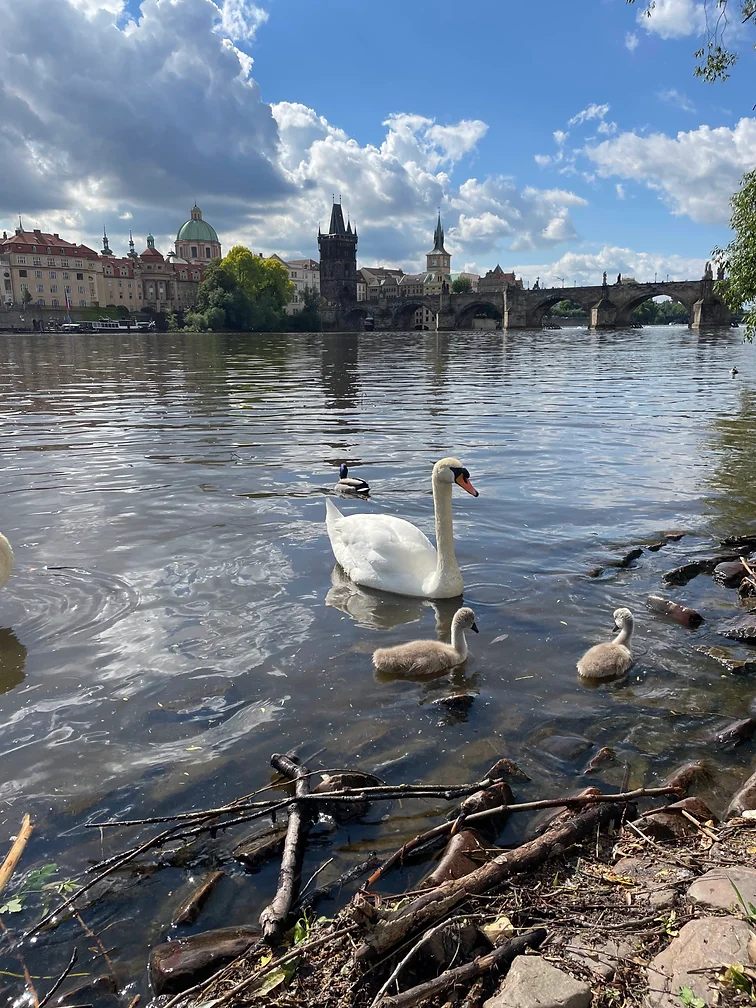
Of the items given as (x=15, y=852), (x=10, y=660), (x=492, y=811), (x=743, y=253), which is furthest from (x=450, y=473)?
(x=743, y=253)

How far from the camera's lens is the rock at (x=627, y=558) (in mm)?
7293

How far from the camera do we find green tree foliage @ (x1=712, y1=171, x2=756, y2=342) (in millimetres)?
12141

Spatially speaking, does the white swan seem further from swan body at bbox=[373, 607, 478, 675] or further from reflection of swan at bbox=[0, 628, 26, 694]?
reflection of swan at bbox=[0, 628, 26, 694]

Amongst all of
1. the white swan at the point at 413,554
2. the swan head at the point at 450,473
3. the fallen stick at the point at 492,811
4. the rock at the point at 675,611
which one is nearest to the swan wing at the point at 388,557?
the white swan at the point at 413,554

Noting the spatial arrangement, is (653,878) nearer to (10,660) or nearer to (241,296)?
(10,660)

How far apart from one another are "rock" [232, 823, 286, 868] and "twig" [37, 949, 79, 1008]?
2.44ft

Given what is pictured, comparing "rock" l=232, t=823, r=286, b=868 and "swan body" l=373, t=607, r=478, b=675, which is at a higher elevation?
"swan body" l=373, t=607, r=478, b=675

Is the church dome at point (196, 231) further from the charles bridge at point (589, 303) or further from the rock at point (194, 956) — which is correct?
the rock at point (194, 956)

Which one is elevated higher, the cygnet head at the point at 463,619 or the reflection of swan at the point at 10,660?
the cygnet head at the point at 463,619

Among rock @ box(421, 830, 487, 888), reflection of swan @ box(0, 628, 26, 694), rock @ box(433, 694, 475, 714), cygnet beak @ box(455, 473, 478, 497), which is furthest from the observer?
cygnet beak @ box(455, 473, 478, 497)

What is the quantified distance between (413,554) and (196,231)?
18819 centimetres

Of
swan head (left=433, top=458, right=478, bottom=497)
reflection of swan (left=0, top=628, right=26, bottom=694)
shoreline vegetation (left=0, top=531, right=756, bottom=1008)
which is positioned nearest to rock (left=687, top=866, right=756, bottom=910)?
shoreline vegetation (left=0, top=531, right=756, bottom=1008)

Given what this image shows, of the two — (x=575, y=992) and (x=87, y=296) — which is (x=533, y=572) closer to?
(x=575, y=992)

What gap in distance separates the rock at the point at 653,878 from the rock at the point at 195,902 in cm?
171
